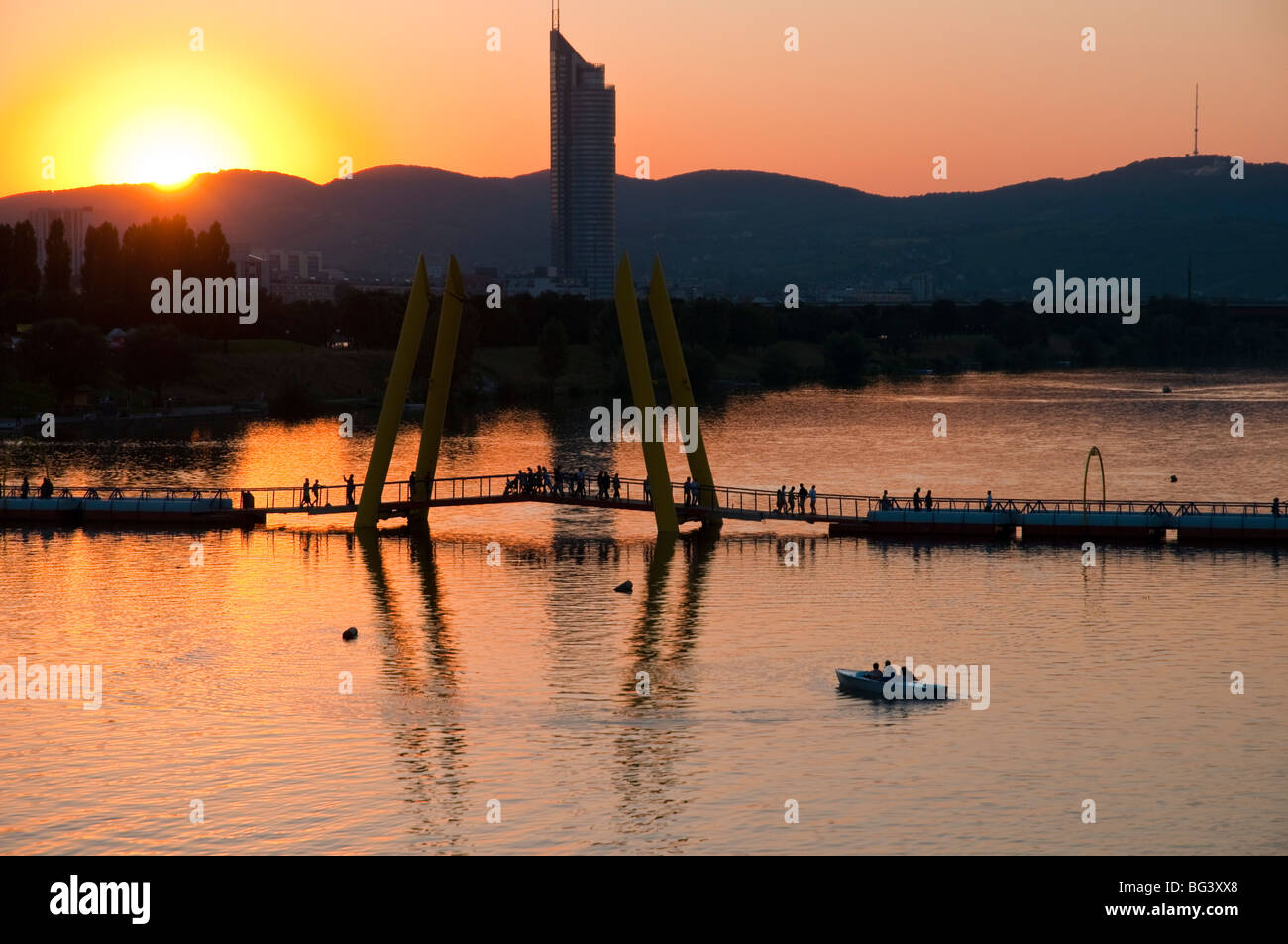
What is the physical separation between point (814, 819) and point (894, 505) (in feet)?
163

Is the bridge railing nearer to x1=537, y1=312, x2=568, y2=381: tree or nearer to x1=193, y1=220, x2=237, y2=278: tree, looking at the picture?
x1=537, y1=312, x2=568, y2=381: tree

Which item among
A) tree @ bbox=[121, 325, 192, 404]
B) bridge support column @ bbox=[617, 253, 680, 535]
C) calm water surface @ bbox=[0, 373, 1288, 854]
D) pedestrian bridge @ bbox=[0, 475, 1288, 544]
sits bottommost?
calm water surface @ bbox=[0, 373, 1288, 854]

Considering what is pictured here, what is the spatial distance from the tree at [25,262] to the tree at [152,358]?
27.9 m

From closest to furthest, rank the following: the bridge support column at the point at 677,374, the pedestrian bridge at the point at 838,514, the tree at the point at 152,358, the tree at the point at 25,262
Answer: the bridge support column at the point at 677,374, the pedestrian bridge at the point at 838,514, the tree at the point at 152,358, the tree at the point at 25,262

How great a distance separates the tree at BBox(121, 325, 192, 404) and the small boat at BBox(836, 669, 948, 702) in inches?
4969

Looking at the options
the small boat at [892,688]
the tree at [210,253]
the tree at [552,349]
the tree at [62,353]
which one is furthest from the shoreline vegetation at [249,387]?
the small boat at [892,688]

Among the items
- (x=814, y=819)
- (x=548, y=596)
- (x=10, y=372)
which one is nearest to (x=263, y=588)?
(x=548, y=596)

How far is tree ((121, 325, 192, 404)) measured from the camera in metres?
162

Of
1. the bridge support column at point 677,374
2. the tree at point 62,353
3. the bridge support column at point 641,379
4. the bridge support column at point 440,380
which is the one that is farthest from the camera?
the tree at point 62,353

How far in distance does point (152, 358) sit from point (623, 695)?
124 meters

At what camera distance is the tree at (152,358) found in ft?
533

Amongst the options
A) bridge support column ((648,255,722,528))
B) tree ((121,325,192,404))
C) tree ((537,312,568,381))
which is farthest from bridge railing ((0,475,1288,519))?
tree ((537,312,568,381))

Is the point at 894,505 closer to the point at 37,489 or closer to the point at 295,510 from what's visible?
the point at 295,510

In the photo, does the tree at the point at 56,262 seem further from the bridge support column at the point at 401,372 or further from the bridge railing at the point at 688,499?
the bridge support column at the point at 401,372
